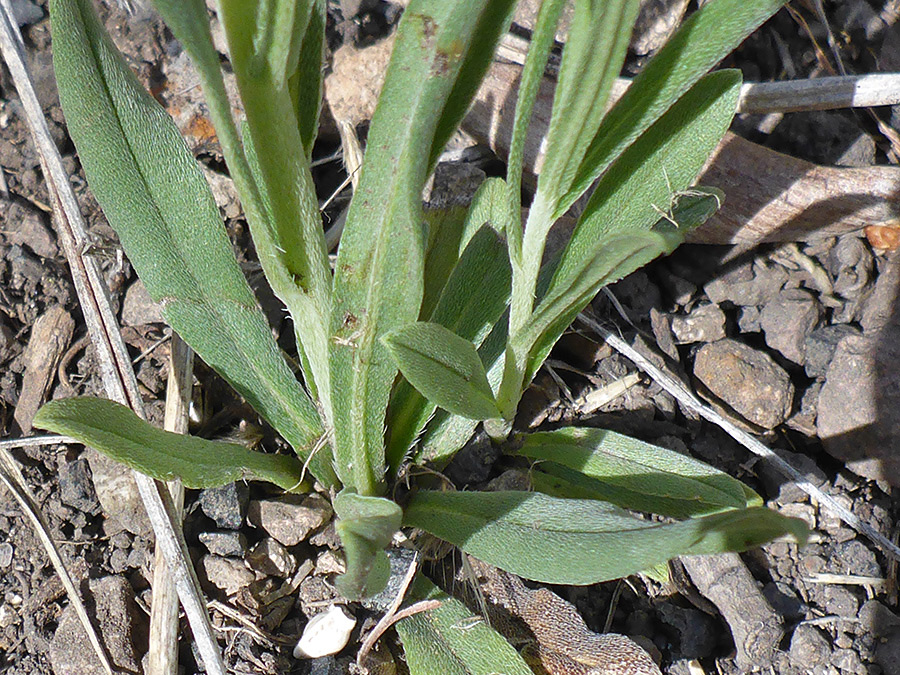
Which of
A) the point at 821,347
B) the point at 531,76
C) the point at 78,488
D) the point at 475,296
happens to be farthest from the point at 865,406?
the point at 78,488

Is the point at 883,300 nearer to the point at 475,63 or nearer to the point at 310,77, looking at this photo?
the point at 475,63

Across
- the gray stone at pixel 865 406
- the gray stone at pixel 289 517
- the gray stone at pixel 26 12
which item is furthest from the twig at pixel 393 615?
the gray stone at pixel 26 12

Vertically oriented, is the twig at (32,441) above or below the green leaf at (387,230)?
below

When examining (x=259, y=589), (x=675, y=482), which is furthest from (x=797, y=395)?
(x=259, y=589)

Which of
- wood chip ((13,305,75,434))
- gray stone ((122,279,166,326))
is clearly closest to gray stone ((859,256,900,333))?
gray stone ((122,279,166,326))

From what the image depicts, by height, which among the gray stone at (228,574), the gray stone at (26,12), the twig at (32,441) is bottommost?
the gray stone at (228,574)

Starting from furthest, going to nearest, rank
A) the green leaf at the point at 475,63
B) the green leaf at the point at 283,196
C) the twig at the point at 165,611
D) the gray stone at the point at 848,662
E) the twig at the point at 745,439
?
the twig at the point at 745,439 < the gray stone at the point at 848,662 < the twig at the point at 165,611 < the green leaf at the point at 475,63 < the green leaf at the point at 283,196

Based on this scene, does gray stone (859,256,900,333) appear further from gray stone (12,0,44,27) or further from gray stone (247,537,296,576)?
gray stone (12,0,44,27)

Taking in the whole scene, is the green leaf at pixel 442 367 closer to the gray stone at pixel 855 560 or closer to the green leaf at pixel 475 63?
the green leaf at pixel 475 63
